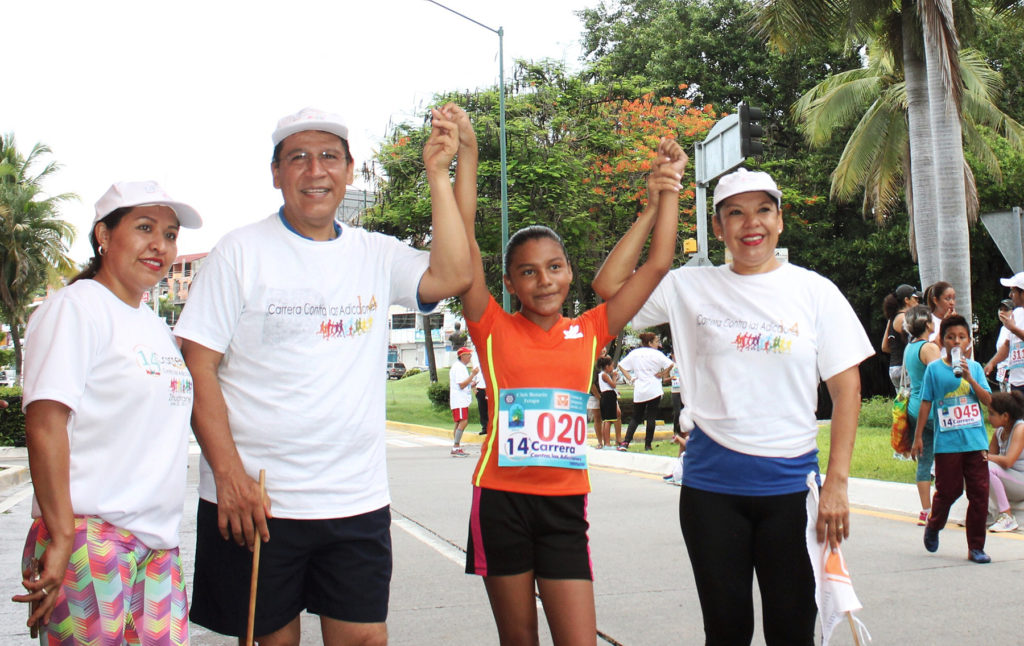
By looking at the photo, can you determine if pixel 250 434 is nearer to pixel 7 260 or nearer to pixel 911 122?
pixel 911 122

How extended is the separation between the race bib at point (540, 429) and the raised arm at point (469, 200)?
32 cm

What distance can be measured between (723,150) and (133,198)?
33.9 feet

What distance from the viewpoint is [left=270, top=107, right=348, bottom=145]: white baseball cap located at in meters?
3.06

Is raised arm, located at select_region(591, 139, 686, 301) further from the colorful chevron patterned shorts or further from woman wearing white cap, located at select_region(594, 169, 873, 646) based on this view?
the colorful chevron patterned shorts

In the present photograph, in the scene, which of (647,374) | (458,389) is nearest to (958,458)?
(647,374)

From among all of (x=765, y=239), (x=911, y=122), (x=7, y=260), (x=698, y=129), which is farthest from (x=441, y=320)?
(x=765, y=239)

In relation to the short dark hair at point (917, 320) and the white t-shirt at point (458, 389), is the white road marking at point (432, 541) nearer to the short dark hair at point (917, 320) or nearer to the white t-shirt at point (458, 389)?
the short dark hair at point (917, 320)

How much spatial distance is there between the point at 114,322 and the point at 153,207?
406mm

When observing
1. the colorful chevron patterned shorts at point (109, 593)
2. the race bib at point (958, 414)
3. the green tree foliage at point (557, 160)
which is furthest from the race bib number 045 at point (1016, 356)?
the green tree foliage at point (557, 160)

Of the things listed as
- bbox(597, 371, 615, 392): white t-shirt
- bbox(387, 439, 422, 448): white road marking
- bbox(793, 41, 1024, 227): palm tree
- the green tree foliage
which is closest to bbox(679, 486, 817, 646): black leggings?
bbox(597, 371, 615, 392): white t-shirt

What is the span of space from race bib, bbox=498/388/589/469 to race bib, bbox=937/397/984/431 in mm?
4106

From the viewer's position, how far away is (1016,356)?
797 cm

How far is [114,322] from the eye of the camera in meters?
2.77

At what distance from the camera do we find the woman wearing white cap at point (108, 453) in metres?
2.57
